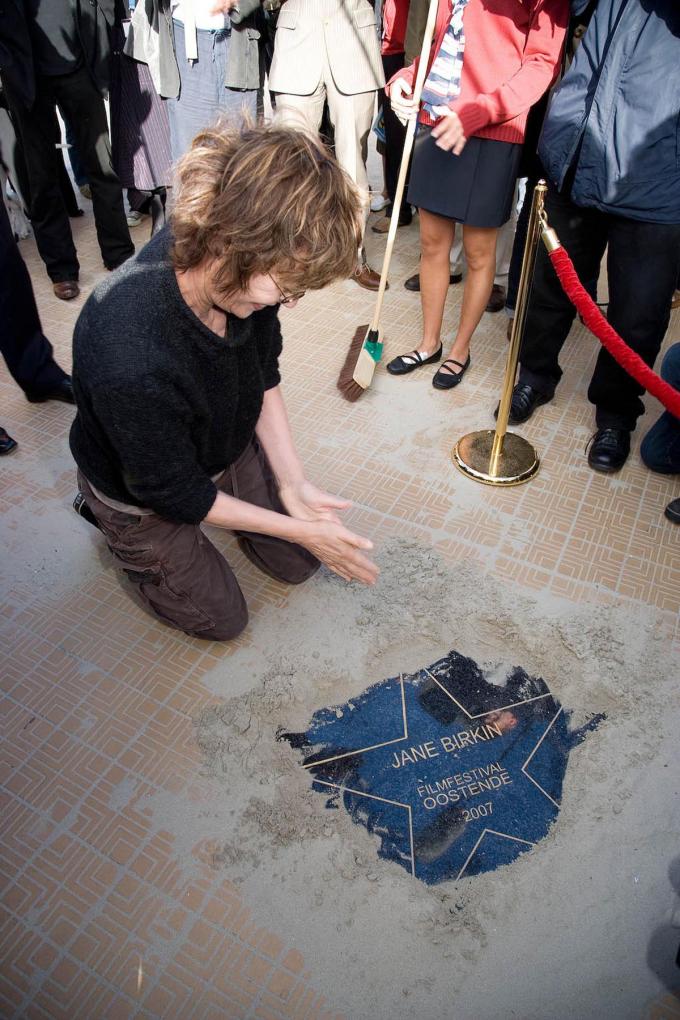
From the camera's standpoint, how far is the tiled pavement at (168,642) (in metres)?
1.76

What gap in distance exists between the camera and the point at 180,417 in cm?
186

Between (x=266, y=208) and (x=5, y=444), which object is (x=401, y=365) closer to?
(x=5, y=444)

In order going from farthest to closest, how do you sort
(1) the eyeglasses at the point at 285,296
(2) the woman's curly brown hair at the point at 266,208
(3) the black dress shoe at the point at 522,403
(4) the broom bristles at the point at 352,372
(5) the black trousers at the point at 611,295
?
(4) the broom bristles at the point at 352,372 → (3) the black dress shoe at the point at 522,403 → (5) the black trousers at the point at 611,295 → (1) the eyeglasses at the point at 285,296 → (2) the woman's curly brown hair at the point at 266,208

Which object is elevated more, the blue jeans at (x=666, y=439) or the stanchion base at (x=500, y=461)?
the blue jeans at (x=666, y=439)

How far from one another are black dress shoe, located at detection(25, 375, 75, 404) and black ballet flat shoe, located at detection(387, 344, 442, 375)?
65.2 inches

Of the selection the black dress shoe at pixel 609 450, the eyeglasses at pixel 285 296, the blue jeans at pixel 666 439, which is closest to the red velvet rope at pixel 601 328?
the blue jeans at pixel 666 439

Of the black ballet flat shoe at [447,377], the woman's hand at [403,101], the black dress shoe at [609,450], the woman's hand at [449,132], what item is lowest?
the black dress shoe at [609,450]

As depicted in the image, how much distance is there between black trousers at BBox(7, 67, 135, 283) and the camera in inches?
149

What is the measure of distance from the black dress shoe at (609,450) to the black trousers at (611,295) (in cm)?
5

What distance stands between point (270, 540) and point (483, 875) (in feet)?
4.28

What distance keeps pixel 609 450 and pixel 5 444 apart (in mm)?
2798

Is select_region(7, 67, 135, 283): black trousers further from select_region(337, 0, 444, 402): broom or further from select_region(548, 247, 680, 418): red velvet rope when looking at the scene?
select_region(548, 247, 680, 418): red velvet rope

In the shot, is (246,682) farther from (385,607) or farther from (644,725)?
(644,725)

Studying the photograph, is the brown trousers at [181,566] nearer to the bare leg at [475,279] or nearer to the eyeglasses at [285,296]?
the eyeglasses at [285,296]
